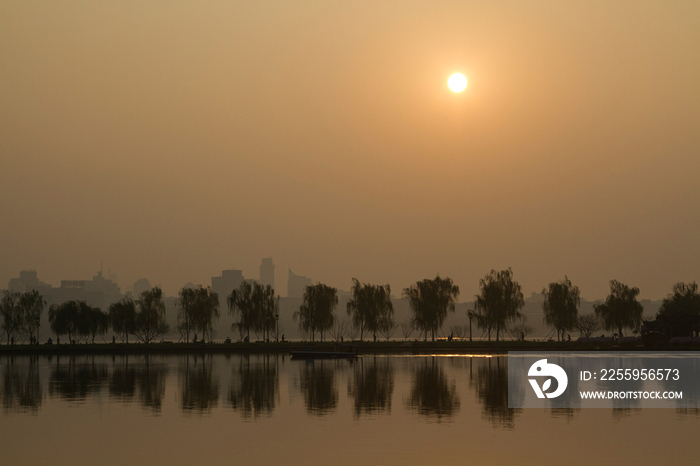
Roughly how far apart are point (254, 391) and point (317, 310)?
168ft

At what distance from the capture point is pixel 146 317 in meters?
79.4

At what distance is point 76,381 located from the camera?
A: 111 ft

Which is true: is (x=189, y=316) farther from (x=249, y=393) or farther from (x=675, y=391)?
(x=675, y=391)

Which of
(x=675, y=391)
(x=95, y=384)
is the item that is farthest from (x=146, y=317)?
(x=675, y=391)

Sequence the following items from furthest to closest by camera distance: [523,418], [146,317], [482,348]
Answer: [146,317] → [482,348] → [523,418]

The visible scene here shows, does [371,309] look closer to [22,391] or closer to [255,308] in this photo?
[255,308]

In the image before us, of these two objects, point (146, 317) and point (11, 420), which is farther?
point (146, 317)

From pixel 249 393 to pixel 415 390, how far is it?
5.95 metres

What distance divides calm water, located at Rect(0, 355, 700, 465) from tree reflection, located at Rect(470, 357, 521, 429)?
Answer: 59 millimetres

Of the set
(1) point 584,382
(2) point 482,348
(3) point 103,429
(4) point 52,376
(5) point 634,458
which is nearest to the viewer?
(5) point 634,458

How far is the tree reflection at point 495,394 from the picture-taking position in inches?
794

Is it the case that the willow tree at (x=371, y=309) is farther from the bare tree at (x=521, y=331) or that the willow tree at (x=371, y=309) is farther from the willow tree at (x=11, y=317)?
the willow tree at (x=11, y=317)

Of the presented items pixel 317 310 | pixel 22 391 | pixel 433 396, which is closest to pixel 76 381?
pixel 22 391

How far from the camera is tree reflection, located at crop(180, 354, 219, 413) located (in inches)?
932
